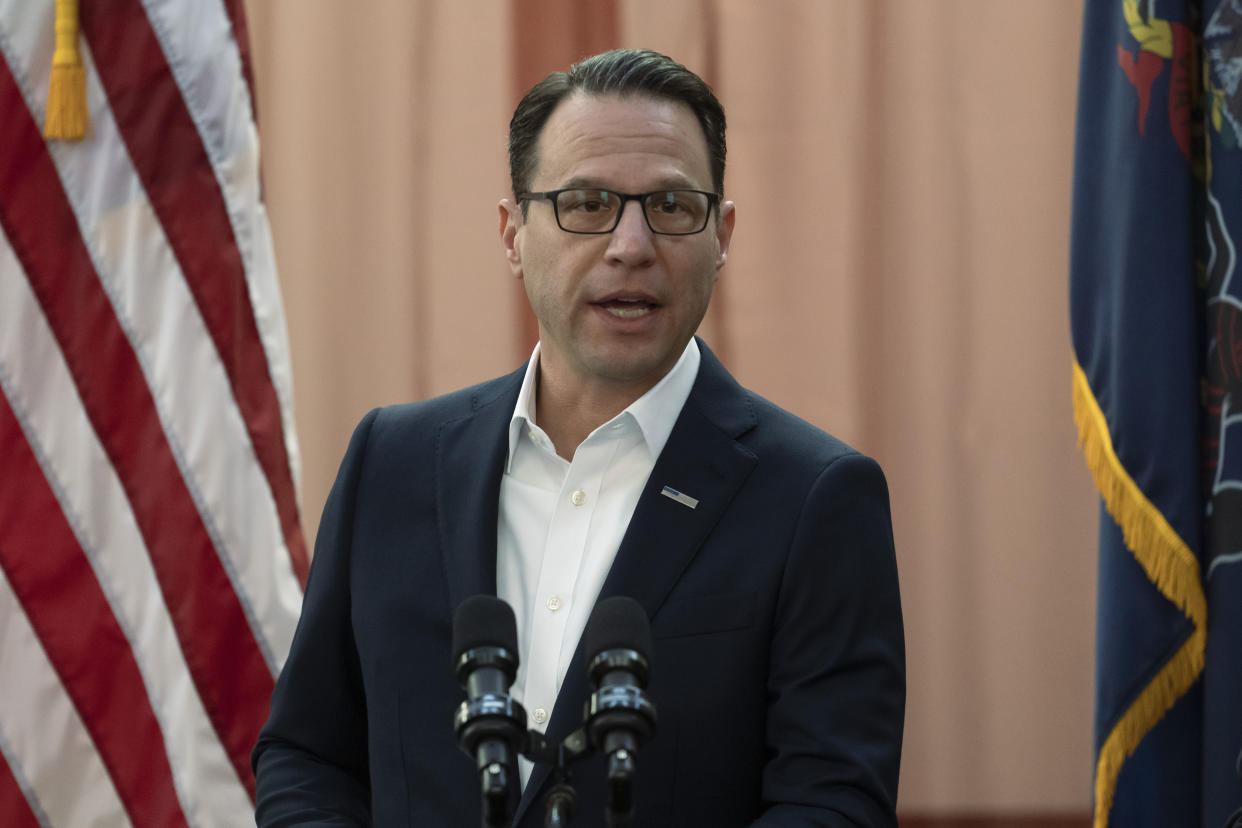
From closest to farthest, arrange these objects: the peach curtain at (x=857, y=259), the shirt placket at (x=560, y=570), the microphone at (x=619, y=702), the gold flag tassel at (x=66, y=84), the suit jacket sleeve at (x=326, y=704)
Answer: the microphone at (x=619, y=702) → the shirt placket at (x=560, y=570) → the suit jacket sleeve at (x=326, y=704) → the gold flag tassel at (x=66, y=84) → the peach curtain at (x=857, y=259)

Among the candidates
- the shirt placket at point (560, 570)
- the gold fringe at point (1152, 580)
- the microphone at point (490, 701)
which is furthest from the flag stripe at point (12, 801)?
the gold fringe at point (1152, 580)

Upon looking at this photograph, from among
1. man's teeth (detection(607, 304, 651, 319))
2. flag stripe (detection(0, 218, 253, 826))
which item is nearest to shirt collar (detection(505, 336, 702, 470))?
man's teeth (detection(607, 304, 651, 319))

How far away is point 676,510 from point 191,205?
60.0 inches

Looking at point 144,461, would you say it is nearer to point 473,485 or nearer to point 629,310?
point 473,485

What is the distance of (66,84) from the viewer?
2.43 m

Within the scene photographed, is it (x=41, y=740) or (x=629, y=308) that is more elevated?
(x=629, y=308)

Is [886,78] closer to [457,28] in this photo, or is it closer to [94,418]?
[457,28]

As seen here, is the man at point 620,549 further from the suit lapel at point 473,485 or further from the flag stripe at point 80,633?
the flag stripe at point 80,633

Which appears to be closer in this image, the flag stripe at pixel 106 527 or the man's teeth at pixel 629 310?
the man's teeth at pixel 629 310

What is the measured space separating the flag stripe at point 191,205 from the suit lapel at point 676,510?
1302mm

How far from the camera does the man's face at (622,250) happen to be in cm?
150

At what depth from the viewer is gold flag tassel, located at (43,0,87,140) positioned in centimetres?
242

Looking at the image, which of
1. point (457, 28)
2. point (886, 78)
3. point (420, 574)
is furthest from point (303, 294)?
point (420, 574)

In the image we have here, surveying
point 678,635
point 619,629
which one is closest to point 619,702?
point 619,629
